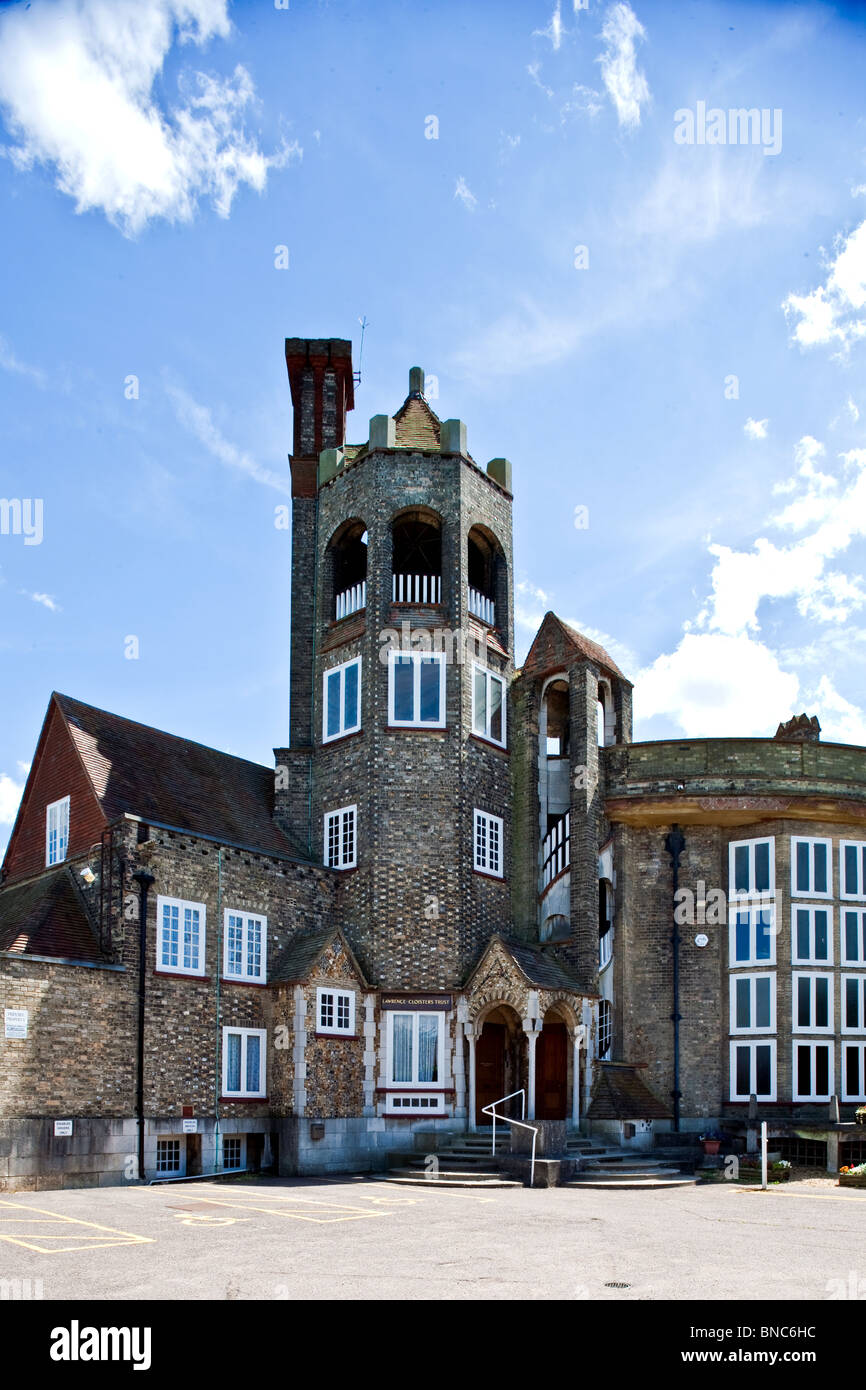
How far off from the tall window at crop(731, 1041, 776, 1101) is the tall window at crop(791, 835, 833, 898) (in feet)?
12.3

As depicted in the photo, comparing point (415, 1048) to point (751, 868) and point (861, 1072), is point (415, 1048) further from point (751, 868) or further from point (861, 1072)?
point (861, 1072)

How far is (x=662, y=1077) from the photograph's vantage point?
102 feet

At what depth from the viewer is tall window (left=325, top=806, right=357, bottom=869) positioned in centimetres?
3148

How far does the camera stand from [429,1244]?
15.0 metres

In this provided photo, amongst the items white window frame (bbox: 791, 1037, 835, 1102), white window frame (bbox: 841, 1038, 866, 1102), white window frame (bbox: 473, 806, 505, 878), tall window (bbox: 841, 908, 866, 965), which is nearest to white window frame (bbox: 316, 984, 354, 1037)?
white window frame (bbox: 473, 806, 505, 878)

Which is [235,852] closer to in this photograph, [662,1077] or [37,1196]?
[37,1196]

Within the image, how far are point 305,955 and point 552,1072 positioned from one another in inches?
274

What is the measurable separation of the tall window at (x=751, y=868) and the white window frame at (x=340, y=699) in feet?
32.7

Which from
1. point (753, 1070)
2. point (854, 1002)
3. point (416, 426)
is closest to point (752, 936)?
point (854, 1002)

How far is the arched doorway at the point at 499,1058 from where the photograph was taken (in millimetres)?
30562

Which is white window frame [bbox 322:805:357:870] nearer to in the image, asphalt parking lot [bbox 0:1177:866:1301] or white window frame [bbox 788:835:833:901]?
asphalt parking lot [bbox 0:1177:866:1301]

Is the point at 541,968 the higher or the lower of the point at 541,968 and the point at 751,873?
the lower

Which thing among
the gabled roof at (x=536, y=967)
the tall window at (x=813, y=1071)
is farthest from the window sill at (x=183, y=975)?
the tall window at (x=813, y=1071)
